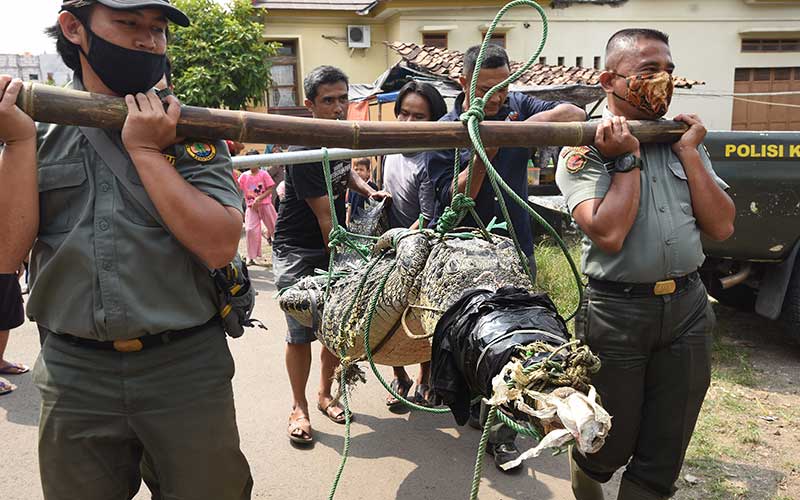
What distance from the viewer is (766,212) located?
423 cm

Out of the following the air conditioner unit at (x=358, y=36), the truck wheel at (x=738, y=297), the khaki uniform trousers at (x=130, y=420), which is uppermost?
the air conditioner unit at (x=358, y=36)

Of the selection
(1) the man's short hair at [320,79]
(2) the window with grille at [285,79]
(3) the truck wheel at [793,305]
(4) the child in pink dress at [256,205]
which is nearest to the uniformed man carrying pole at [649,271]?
(1) the man's short hair at [320,79]

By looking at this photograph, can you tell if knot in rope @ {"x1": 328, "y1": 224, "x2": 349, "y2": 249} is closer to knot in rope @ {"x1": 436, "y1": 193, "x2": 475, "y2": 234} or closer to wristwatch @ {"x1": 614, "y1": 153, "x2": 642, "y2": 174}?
knot in rope @ {"x1": 436, "y1": 193, "x2": 475, "y2": 234}

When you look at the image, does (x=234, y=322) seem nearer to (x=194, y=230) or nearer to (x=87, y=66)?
(x=194, y=230)

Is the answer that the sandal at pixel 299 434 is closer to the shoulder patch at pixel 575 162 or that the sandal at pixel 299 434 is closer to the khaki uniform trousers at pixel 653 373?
the khaki uniform trousers at pixel 653 373

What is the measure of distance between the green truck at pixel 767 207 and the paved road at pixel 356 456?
199cm

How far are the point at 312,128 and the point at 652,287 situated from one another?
4.46ft

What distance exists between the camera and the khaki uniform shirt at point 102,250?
5.62 ft

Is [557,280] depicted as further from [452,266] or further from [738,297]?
[452,266]

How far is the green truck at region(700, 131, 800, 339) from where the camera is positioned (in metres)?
4.17

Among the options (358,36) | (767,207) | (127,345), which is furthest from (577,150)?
(358,36)

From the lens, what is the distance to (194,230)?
1688 millimetres

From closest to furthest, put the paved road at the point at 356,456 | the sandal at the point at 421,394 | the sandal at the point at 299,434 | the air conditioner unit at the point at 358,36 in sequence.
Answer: the paved road at the point at 356,456 → the sandal at the point at 299,434 → the sandal at the point at 421,394 → the air conditioner unit at the point at 358,36

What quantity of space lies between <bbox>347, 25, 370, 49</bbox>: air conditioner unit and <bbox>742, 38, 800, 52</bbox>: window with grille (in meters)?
10.4
